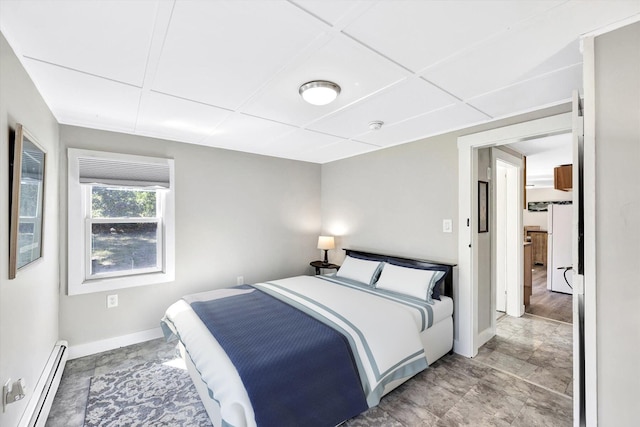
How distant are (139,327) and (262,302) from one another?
5.23ft

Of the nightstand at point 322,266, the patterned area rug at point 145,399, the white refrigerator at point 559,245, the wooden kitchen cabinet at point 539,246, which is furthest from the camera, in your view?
the wooden kitchen cabinet at point 539,246

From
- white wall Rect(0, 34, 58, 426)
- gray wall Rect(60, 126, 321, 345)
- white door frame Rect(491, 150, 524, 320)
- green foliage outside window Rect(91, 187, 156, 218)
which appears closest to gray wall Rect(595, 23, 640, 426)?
white door frame Rect(491, 150, 524, 320)

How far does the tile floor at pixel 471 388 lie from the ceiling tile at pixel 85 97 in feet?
7.51

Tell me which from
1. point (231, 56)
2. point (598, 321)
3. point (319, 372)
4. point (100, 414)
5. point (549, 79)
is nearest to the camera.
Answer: point (598, 321)

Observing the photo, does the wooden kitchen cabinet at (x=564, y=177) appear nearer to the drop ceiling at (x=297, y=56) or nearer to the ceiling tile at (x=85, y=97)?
the drop ceiling at (x=297, y=56)

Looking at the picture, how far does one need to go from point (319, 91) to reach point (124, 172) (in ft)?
7.76

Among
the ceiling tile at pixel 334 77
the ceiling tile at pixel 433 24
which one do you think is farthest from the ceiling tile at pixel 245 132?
the ceiling tile at pixel 433 24

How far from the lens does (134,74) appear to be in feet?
5.82

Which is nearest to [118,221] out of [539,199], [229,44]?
[229,44]

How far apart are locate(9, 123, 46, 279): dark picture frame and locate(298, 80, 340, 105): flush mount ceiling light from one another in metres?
1.62

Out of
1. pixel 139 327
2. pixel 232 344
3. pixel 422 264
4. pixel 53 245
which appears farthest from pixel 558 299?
pixel 53 245

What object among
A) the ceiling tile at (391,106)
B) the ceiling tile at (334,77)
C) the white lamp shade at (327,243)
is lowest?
the white lamp shade at (327,243)

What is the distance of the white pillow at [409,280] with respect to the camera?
272 cm

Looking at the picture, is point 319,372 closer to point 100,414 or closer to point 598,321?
point 598,321
